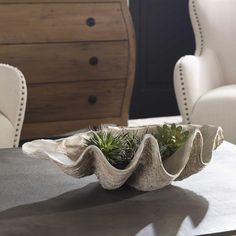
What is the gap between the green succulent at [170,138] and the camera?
3.34 ft

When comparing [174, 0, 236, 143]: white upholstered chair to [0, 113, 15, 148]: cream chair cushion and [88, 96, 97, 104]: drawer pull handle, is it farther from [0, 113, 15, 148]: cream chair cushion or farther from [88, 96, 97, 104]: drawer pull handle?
[0, 113, 15, 148]: cream chair cushion

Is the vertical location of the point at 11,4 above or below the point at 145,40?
above

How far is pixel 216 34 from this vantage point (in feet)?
7.91

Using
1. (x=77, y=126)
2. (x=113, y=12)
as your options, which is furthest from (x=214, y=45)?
(x=77, y=126)

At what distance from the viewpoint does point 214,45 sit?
2408 mm

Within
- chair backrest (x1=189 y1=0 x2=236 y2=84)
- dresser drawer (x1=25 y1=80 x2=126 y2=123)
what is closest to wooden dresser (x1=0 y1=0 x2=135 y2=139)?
dresser drawer (x1=25 y1=80 x2=126 y2=123)

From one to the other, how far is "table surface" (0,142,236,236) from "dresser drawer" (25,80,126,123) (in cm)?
136

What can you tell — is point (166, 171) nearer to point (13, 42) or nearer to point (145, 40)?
point (13, 42)

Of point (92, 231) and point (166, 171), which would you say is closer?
point (92, 231)

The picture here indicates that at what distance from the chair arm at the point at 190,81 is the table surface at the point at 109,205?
96 cm

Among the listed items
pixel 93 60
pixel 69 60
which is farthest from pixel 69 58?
pixel 93 60

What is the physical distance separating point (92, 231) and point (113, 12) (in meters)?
1.86

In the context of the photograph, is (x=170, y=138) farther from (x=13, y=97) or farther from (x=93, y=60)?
(x=93, y=60)

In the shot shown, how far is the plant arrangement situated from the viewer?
0.99 meters
